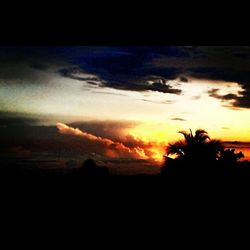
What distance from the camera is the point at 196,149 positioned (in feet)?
33.9

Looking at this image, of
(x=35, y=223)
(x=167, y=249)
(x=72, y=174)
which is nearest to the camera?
(x=167, y=249)

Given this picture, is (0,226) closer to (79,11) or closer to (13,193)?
(13,193)

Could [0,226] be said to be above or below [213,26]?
below

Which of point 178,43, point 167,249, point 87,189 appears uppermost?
point 178,43

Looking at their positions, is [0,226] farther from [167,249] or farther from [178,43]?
[178,43]

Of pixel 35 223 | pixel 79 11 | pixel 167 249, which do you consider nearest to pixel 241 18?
pixel 79 11

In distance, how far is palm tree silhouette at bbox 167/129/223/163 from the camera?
9.91 m

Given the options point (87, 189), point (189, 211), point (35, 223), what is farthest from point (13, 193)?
point (189, 211)

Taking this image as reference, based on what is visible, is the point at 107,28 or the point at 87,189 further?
the point at 87,189

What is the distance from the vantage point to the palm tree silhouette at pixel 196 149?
9.91 metres

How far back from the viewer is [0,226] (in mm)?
3076

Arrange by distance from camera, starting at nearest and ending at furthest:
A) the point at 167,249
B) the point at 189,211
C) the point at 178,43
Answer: the point at 178,43 → the point at 167,249 → the point at 189,211

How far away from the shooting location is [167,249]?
296 centimetres

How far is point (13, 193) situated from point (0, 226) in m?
0.56
